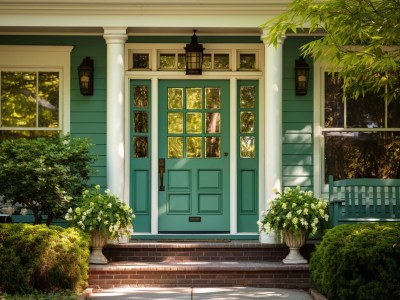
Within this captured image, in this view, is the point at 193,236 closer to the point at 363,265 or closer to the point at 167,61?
the point at 167,61

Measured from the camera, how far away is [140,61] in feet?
34.7

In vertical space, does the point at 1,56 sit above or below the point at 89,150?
above

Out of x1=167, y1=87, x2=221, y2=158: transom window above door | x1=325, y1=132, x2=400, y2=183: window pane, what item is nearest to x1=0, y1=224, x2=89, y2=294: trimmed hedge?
x1=167, y1=87, x2=221, y2=158: transom window above door

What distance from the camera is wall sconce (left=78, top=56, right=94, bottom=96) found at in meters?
10.2

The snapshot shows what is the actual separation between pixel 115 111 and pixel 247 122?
1.91 m

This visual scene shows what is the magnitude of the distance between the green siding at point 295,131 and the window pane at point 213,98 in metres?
0.87

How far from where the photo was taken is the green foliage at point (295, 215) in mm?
8992

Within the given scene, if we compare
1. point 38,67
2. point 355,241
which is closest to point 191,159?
point 38,67

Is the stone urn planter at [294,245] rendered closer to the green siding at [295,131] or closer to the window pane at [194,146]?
the green siding at [295,131]

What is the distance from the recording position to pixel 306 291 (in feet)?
29.0

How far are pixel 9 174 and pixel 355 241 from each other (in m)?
3.95

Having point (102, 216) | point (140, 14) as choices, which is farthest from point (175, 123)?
point (102, 216)

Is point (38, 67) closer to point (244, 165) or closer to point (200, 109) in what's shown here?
point (200, 109)

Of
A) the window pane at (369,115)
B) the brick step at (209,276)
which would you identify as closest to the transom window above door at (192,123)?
the window pane at (369,115)
